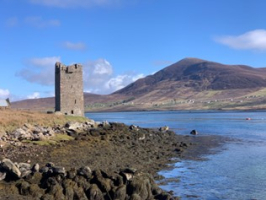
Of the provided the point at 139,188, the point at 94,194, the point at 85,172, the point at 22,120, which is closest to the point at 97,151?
the point at 22,120

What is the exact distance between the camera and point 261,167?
2700cm

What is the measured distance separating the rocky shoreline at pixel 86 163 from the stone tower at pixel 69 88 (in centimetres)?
768

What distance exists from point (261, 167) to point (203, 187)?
825cm

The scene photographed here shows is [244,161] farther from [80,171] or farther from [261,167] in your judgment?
[80,171]

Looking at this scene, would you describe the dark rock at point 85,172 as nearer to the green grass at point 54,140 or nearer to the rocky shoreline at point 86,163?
the rocky shoreline at point 86,163

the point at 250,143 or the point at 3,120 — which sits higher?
the point at 3,120

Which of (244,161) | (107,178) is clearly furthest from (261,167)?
(107,178)

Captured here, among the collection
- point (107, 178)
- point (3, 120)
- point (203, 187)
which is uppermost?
point (3, 120)

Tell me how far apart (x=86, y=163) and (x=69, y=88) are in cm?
2653

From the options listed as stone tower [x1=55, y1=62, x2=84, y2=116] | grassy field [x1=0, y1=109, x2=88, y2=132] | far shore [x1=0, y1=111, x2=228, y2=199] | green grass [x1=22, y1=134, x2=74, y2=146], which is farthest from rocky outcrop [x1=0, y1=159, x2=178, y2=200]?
stone tower [x1=55, y1=62, x2=84, y2=116]

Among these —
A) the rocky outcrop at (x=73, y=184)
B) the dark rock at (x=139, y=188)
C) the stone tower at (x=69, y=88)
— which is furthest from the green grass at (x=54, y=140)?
the stone tower at (x=69, y=88)

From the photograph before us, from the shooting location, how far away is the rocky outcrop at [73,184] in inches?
599

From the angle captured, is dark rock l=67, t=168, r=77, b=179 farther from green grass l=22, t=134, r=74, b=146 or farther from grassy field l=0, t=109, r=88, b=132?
grassy field l=0, t=109, r=88, b=132

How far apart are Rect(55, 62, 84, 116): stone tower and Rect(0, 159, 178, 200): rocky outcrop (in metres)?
30.4
